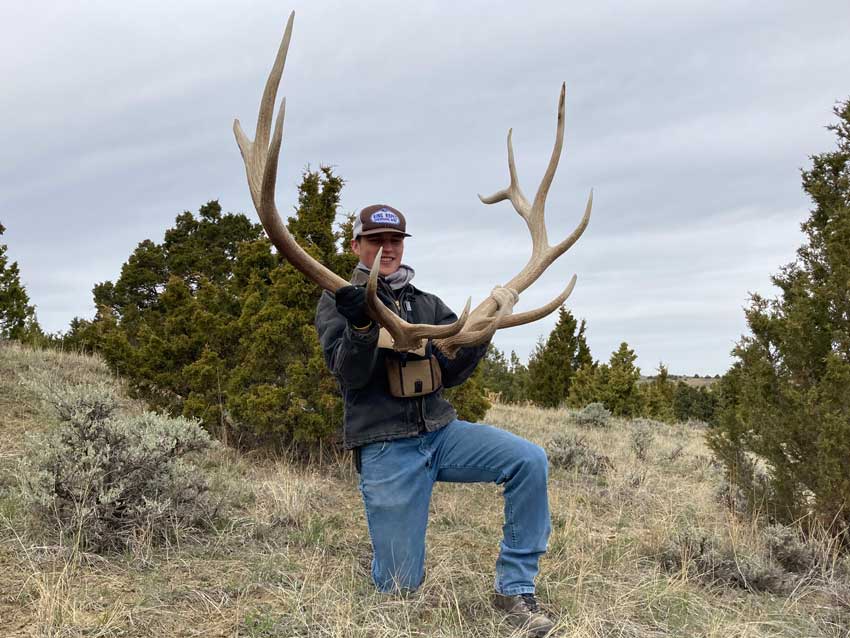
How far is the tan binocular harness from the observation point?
353 cm

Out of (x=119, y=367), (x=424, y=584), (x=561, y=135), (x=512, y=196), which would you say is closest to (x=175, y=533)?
(x=424, y=584)

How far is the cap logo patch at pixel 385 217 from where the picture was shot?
11.9ft

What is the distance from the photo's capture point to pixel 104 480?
3828mm

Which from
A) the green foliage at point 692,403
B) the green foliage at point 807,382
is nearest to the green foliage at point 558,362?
the green foliage at point 692,403

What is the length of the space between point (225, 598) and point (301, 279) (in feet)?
12.8

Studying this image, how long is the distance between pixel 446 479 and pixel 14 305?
14700mm

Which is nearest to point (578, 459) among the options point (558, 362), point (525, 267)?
point (525, 267)

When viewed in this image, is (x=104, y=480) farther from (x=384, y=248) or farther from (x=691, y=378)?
(x=691, y=378)

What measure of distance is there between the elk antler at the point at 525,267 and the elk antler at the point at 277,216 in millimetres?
283

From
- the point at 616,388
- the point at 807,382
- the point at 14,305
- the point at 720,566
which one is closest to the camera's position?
the point at 720,566

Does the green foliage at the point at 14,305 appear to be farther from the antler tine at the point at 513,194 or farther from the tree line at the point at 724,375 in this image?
the antler tine at the point at 513,194

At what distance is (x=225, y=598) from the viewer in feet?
10.0

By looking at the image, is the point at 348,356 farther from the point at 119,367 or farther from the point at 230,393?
the point at 119,367

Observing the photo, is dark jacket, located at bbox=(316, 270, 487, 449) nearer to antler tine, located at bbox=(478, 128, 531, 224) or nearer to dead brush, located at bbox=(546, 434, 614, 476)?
antler tine, located at bbox=(478, 128, 531, 224)
